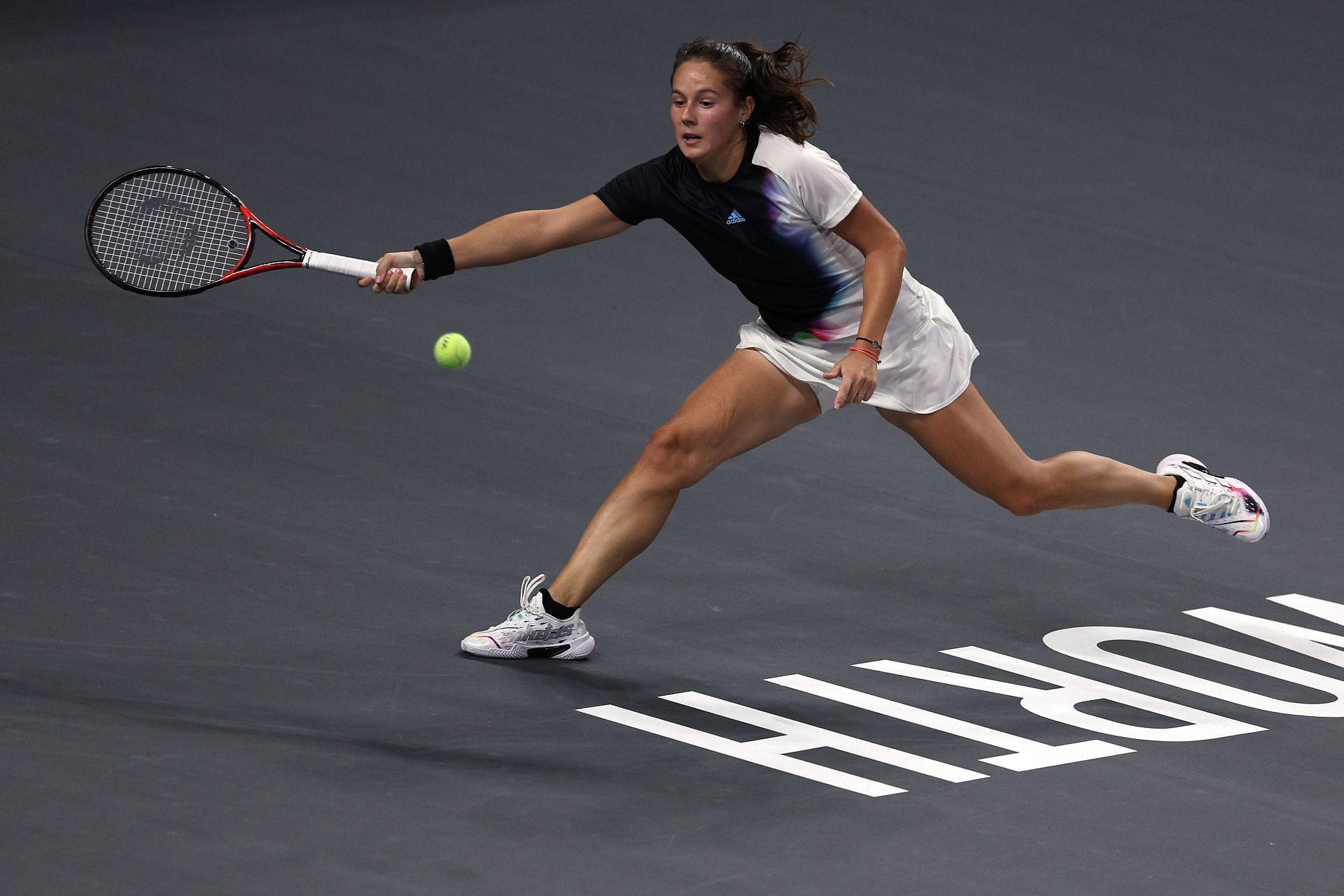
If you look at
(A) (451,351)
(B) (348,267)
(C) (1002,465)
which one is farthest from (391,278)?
(C) (1002,465)

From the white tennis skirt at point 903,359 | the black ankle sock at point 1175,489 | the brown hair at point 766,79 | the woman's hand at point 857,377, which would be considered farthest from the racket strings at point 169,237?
the black ankle sock at point 1175,489

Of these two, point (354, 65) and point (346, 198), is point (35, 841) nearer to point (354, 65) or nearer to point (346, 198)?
point (346, 198)

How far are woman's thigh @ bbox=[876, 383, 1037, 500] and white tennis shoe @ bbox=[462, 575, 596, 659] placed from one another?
3.51ft

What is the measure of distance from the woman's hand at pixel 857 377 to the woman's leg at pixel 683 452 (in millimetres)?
405

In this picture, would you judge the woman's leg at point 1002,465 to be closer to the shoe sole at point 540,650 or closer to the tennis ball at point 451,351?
the shoe sole at point 540,650

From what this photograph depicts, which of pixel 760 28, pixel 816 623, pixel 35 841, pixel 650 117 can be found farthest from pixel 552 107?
pixel 35 841

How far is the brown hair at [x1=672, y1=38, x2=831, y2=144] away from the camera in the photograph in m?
5.88

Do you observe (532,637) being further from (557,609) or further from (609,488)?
(609,488)

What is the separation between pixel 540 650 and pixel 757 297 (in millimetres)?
1161

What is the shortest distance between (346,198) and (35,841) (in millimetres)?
5462

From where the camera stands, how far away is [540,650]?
6195 millimetres

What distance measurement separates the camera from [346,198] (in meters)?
9.84

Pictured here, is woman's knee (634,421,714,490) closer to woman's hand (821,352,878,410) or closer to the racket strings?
woman's hand (821,352,878,410)

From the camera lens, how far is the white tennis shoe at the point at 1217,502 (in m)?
6.79
